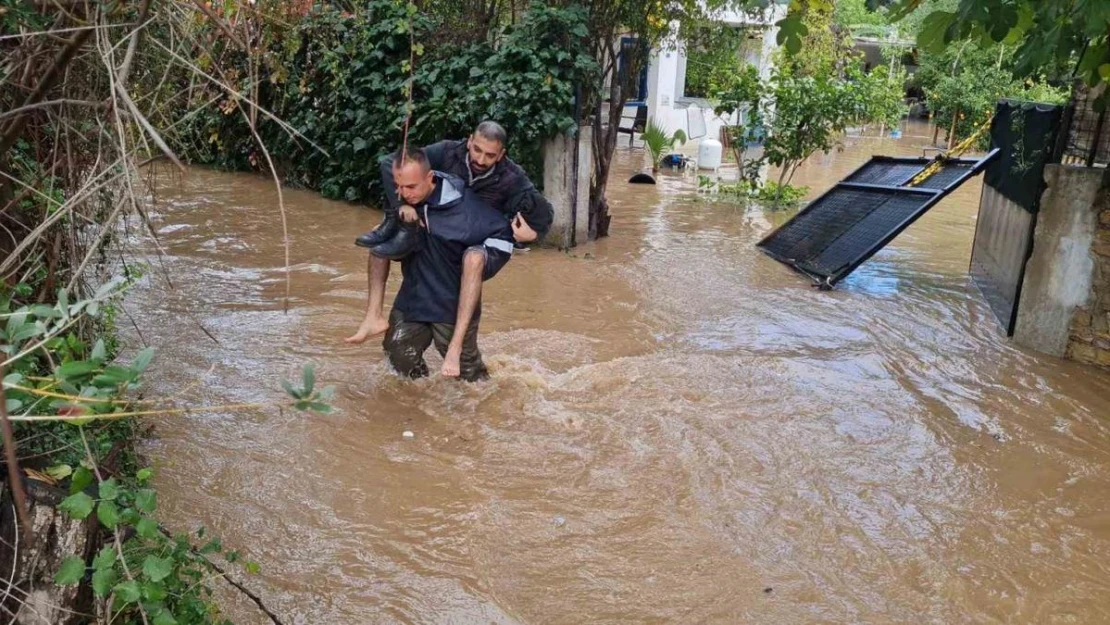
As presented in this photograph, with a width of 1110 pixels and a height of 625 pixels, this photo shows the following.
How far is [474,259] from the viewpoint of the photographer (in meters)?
4.93

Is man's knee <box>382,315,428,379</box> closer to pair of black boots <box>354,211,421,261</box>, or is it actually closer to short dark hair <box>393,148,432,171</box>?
pair of black boots <box>354,211,421,261</box>

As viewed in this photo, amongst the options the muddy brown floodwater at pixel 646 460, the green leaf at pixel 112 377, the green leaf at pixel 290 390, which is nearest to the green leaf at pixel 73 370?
the green leaf at pixel 112 377

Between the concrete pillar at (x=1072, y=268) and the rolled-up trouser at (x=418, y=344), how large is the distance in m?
4.47

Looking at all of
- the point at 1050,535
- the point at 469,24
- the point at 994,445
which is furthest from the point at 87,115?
the point at 469,24

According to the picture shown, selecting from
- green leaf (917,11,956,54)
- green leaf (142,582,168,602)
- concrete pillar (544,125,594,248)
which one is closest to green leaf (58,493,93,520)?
green leaf (142,582,168,602)

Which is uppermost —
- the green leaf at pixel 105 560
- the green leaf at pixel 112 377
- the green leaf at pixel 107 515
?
the green leaf at pixel 112 377

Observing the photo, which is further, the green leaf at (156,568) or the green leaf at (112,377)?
the green leaf at (156,568)

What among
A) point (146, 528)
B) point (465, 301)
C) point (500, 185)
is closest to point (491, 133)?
point (500, 185)

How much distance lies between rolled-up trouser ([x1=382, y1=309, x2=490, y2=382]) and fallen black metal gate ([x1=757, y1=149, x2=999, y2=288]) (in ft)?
14.4

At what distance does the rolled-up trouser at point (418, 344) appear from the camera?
525 cm

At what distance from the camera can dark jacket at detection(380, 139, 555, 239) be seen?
16.4 feet

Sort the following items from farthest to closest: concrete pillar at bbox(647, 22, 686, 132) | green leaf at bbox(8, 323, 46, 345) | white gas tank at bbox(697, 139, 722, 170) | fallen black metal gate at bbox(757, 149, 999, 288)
Answer: 1. concrete pillar at bbox(647, 22, 686, 132)
2. white gas tank at bbox(697, 139, 722, 170)
3. fallen black metal gate at bbox(757, 149, 999, 288)
4. green leaf at bbox(8, 323, 46, 345)

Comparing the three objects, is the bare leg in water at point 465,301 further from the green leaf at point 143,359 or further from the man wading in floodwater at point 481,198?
the green leaf at point 143,359

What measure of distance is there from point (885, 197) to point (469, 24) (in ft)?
16.0
